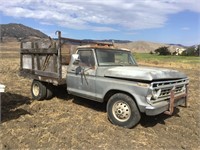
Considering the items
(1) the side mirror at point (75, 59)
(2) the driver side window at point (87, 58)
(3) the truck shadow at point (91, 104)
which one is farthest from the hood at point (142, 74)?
(3) the truck shadow at point (91, 104)

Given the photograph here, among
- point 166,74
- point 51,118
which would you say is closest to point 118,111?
point 166,74

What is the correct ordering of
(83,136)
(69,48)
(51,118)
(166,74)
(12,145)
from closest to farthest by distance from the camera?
(12,145) → (83,136) → (166,74) → (51,118) → (69,48)

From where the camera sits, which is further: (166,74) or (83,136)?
(166,74)

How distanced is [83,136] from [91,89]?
1.53 meters

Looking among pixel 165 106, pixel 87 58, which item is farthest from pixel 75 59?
pixel 165 106

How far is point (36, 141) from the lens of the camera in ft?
17.0

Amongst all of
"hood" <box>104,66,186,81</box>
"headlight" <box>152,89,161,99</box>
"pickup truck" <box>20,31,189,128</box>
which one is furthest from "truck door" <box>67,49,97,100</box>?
"headlight" <box>152,89,161,99</box>

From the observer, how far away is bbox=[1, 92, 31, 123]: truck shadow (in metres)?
6.62

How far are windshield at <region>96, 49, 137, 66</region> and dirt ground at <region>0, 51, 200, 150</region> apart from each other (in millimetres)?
1399

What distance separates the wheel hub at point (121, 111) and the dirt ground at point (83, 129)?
9.4 inches

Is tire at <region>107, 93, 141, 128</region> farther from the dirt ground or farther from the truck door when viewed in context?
the truck door

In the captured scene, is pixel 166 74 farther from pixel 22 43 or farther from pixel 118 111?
pixel 22 43

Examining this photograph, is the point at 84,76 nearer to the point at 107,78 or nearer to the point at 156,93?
the point at 107,78

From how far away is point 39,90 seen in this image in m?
8.41
